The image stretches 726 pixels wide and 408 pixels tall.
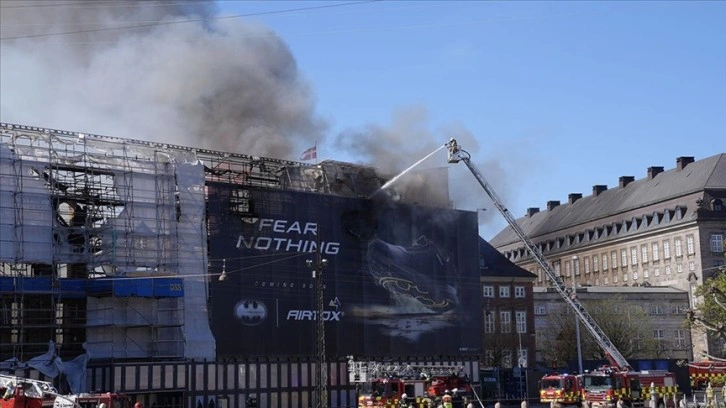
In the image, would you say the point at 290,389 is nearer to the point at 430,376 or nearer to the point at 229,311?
the point at 229,311

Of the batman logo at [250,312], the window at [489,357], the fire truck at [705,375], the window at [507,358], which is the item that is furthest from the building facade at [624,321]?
the batman logo at [250,312]

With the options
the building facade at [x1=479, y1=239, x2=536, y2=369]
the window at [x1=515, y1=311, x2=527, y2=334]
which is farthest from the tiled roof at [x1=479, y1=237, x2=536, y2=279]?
the window at [x1=515, y1=311, x2=527, y2=334]

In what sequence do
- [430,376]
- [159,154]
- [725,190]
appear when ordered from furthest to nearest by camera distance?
[725,190] < [159,154] < [430,376]

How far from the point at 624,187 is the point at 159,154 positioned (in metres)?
81.9

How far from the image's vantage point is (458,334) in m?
80.8

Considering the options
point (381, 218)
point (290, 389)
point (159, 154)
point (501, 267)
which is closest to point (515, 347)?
point (501, 267)

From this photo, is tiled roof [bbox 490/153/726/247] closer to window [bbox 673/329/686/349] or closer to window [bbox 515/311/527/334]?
window [bbox 673/329/686/349]

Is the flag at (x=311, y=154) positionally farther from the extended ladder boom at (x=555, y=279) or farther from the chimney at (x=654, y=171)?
the chimney at (x=654, y=171)

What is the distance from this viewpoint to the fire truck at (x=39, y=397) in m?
40.9

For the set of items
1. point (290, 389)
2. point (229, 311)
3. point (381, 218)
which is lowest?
point (290, 389)

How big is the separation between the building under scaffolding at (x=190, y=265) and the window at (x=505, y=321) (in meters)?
21.7

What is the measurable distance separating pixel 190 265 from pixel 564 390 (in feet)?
78.4

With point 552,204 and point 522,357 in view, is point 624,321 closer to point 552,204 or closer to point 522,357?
point 522,357

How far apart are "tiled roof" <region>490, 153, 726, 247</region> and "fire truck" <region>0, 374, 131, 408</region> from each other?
281ft
